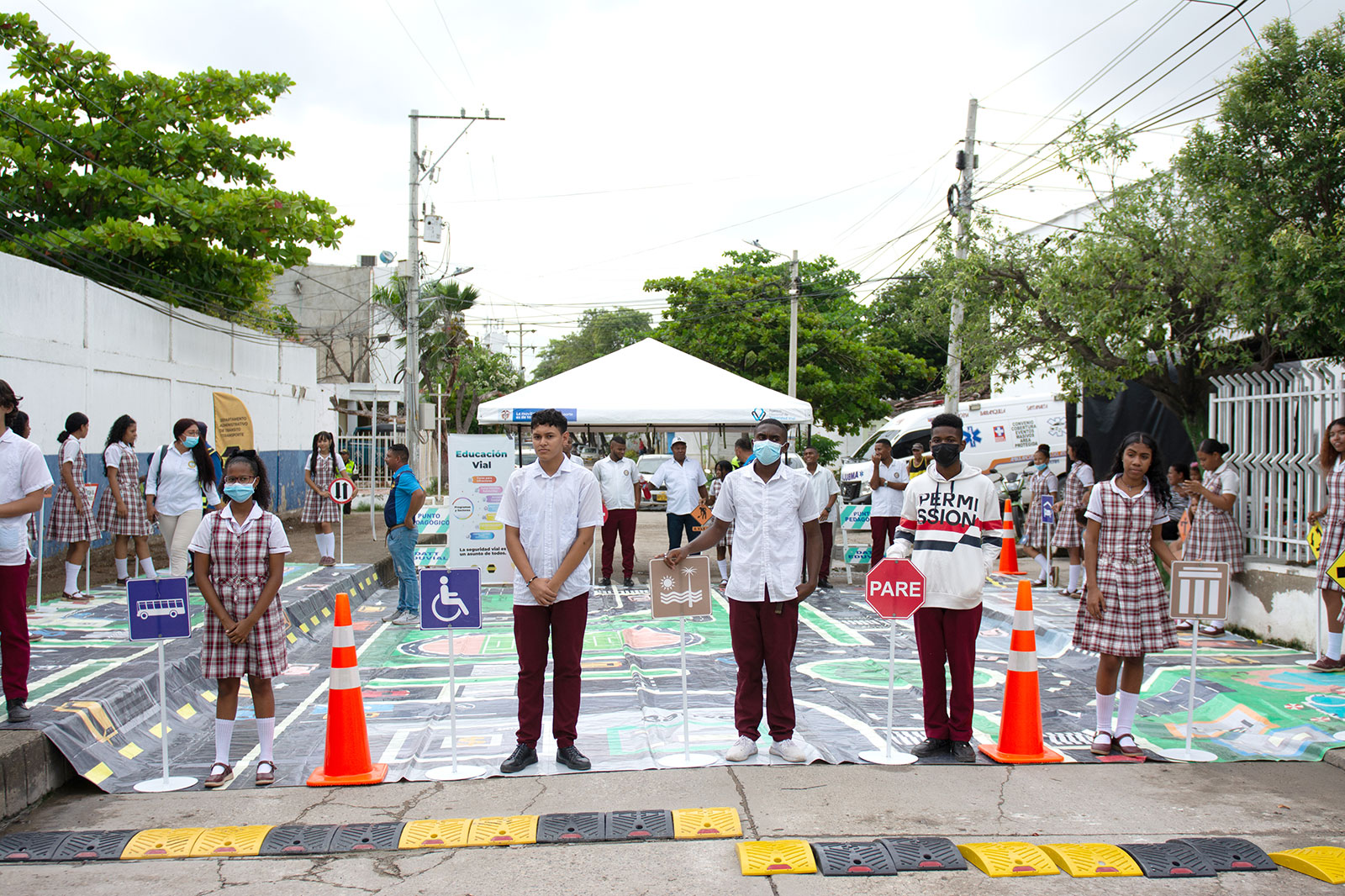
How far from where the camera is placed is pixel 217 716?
17.5 feet

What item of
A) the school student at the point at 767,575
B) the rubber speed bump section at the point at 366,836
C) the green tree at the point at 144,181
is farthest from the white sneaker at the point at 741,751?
the green tree at the point at 144,181

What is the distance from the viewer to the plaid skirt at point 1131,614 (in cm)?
568

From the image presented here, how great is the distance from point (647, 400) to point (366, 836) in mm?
9228

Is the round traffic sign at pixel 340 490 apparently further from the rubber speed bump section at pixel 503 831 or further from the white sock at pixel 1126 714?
the white sock at pixel 1126 714

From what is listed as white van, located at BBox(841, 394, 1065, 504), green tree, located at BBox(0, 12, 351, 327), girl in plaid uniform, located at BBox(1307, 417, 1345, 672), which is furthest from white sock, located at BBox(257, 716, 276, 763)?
white van, located at BBox(841, 394, 1065, 504)

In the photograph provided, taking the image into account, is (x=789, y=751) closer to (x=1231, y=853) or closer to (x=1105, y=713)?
(x=1105, y=713)

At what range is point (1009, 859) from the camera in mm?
4246

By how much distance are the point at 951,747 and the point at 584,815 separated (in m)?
2.24

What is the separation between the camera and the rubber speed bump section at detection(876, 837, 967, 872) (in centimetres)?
421

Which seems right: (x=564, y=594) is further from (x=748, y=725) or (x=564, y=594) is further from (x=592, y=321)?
(x=592, y=321)

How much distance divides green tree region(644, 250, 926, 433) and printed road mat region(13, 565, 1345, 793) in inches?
991

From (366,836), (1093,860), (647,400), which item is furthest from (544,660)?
(647,400)

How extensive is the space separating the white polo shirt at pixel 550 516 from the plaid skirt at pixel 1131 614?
9.81 ft

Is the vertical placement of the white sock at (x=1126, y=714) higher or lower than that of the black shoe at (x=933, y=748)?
higher
